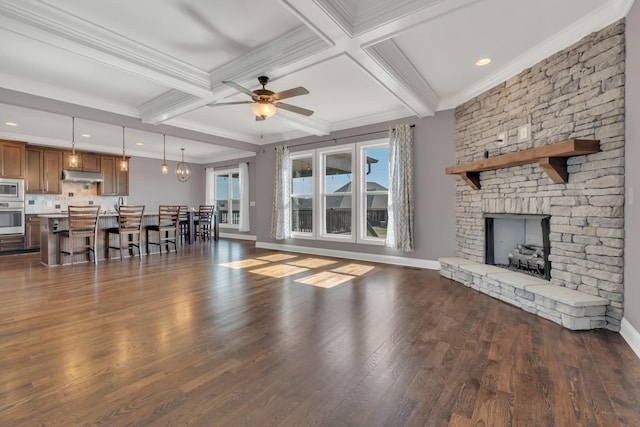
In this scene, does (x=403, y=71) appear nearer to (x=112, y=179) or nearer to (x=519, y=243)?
(x=519, y=243)

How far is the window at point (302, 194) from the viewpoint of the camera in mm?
6922

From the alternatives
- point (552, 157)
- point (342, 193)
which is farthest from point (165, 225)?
point (552, 157)

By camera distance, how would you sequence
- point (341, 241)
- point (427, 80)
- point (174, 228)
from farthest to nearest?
point (174, 228), point (341, 241), point (427, 80)

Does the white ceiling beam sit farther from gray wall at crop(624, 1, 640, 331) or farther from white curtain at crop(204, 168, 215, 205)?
white curtain at crop(204, 168, 215, 205)

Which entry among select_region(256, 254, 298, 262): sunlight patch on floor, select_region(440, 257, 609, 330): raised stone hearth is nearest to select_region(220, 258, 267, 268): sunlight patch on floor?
select_region(256, 254, 298, 262): sunlight patch on floor

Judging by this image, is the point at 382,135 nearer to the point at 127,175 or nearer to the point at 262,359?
the point at 262,359

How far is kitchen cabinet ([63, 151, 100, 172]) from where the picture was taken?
7629mm

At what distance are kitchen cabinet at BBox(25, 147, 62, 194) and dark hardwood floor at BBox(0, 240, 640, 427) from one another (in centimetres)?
466

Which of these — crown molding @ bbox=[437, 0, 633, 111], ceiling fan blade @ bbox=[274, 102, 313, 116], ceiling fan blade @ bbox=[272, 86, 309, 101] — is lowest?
ceiling fan blade @ bbox=[274, 102, 313, 116]

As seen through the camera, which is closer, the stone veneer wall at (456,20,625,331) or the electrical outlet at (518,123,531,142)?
the stone veneer wall at (456,20,625,331)

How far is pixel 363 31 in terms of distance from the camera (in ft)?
8.73

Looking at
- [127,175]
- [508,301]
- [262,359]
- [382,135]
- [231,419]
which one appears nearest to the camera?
[231,419]

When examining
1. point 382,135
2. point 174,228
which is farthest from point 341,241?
point 174,228

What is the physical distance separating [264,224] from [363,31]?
5.71 metres
